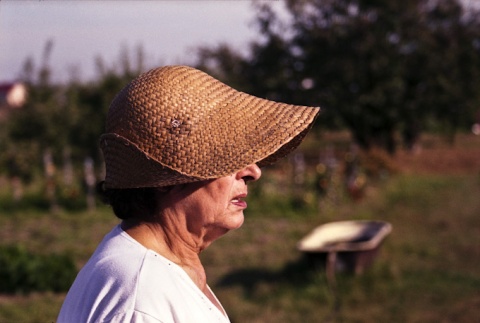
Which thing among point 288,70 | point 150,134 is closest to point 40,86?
point 288,70

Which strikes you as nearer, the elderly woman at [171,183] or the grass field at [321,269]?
the elderly woman at [171,183]

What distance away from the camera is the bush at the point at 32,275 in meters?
6.91

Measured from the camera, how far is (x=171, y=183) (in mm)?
1490

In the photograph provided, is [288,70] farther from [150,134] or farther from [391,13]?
[150,134]

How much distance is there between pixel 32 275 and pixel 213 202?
5.88 metres

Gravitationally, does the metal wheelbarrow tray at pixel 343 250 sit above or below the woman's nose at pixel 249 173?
below

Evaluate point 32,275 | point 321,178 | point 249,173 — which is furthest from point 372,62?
point 249,173

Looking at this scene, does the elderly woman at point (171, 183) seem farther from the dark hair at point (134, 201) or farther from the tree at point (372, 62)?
the tree at point (372, 62)

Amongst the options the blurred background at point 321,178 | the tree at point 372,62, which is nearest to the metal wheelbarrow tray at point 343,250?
the blurred background at point 321,178

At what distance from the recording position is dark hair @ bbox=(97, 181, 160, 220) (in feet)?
5.16

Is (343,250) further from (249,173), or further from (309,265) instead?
(249,173)

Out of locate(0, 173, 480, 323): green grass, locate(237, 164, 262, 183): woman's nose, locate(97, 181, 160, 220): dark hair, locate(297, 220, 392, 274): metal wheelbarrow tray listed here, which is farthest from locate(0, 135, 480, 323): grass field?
locate(237, 164, 262, 183): woman's nose

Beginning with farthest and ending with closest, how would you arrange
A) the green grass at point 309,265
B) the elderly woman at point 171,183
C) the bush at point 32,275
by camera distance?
the green grass at point 309,265, the bush at point 32,275, the elderly woman at point 171,183

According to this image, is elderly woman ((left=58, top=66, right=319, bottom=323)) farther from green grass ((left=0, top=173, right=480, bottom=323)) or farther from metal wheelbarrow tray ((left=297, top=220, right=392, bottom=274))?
metal wheelbarrow tray ((left=297, top=220, right=392, bottom=274))
